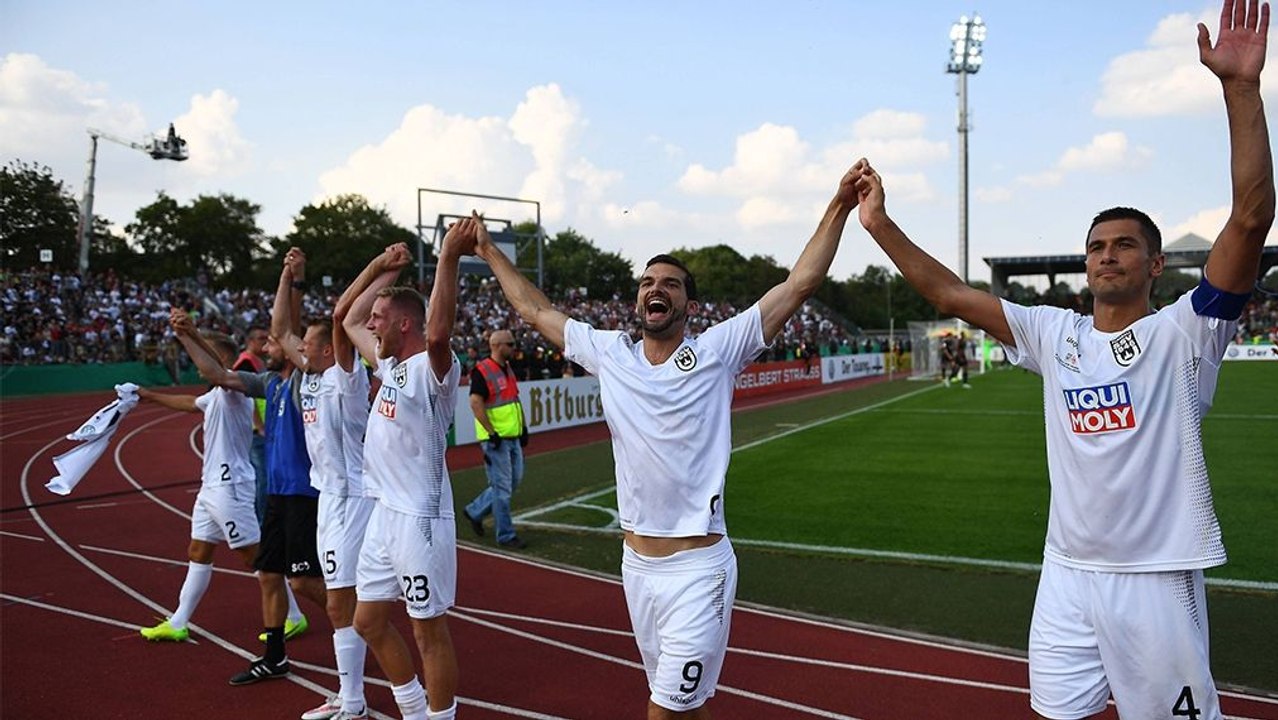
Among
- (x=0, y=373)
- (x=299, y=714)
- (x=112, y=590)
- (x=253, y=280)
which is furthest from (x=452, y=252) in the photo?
(x=253, y=280)

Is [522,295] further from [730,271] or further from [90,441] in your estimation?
[730,271]

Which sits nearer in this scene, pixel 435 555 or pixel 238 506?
pixel 435 555

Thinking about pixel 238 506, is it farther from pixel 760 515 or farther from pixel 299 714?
pixel 760 515

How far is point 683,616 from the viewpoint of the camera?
329 centimetres

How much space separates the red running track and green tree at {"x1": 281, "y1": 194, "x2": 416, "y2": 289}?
5966 centimetres

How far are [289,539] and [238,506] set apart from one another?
0.96 m

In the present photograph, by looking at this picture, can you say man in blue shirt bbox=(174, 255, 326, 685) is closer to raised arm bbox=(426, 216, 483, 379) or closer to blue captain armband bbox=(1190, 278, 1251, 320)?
raised arm bbox=(426, 216, 483, 379)

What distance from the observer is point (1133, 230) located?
3066mm

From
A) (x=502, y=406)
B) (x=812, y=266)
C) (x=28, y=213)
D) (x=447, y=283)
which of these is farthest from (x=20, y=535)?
(x=812, y=266)

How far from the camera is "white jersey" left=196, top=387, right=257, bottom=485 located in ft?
21.1

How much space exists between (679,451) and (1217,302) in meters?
1.95

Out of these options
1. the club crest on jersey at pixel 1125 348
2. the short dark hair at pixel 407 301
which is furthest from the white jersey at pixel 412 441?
the club crest on jersey at pixel 1125 348

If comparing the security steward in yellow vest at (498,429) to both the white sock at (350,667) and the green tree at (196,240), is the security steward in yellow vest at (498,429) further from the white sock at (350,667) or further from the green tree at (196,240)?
the green tree at (196,240)

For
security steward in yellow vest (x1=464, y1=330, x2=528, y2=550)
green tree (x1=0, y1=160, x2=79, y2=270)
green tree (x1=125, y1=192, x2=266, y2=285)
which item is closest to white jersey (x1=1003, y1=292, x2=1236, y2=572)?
security steward in yellow vest (x1=464, y1=330, x2=528, y2=550)
